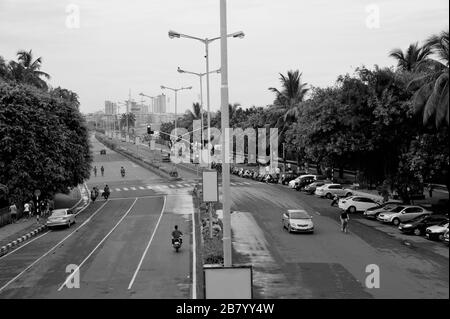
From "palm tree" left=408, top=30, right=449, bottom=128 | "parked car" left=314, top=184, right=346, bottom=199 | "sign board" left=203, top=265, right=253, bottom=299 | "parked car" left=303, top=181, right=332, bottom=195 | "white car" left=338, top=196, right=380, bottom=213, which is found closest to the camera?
"sign board" left=203, top=265, right=253, bottom=299

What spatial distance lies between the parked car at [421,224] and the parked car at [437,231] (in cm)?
82

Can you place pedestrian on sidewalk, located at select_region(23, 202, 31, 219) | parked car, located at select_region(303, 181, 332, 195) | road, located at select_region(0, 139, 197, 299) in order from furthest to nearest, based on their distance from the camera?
parked car, located at select_region(303, 181, 332, 195) → pedestrian on sidewalk, located at select_region(23, 202, 31, 219) → road, located at select_region(0, 139, 197, 299)

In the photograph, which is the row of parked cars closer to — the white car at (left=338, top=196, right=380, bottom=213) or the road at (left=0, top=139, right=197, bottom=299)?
the white car at (left=338, top=196, right=380, bottom=213)

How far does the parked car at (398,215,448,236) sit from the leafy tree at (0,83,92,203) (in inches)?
1019

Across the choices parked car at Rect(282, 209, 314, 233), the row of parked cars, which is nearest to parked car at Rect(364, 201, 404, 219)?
the row of parked cars

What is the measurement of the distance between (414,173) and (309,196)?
61.9 feet

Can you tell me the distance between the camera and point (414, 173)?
33.3 metres

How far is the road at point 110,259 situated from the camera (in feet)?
67.6

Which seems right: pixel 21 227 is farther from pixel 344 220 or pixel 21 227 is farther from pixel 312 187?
pixel 312 187

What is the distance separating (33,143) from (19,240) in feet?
38.5

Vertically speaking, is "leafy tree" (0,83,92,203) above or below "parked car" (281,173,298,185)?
above

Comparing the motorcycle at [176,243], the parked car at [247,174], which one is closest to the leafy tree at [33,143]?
the motorcycle at [176,243]

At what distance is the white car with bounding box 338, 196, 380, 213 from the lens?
40.1 m
